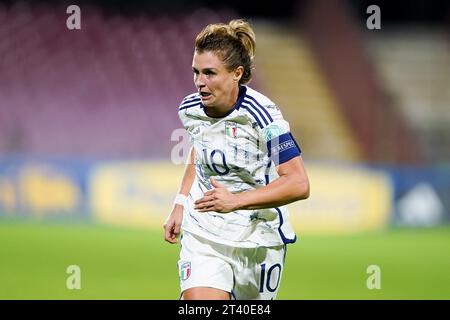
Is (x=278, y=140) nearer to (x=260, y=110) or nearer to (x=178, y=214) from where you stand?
(x=260, y=110)

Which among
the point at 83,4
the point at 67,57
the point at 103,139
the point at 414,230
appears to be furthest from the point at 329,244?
the point at 83,4

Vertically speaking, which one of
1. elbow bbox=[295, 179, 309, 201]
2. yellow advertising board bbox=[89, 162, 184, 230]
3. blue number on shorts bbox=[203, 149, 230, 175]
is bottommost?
elbow bbox=[295, 179, 309, 201]

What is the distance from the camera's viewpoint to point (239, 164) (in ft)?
15.9

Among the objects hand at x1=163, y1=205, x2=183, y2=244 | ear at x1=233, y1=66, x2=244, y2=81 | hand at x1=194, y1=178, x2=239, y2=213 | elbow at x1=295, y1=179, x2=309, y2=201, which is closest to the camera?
hand at x1=194, y1=178, x2=239, y2=213

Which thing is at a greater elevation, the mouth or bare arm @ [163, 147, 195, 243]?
the mouth

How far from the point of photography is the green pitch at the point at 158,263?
332 inches

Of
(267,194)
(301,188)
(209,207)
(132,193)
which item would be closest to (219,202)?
(209,207)

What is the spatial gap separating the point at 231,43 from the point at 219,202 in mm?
900

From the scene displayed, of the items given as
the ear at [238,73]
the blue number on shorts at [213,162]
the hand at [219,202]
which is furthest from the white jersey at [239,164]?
the hand at [219,202]

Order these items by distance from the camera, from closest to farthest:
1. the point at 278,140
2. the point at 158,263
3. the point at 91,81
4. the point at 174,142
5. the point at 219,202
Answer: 1. the point at 219,202
2. the point at 278,140
3. the point at 174,142
4. the point at 158,263
5. the point at 91,81

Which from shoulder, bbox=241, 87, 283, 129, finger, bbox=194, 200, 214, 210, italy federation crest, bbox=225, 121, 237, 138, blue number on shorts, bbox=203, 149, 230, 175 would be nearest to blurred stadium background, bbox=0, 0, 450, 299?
blue number on shorts, bbox=203, 149, 230, 175

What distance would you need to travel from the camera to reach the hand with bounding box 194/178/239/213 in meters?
4.43

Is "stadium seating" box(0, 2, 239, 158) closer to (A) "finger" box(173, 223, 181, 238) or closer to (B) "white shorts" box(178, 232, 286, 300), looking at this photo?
(A) "finger" box(173, 223, 181, 238)

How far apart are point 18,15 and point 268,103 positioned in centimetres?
1306
